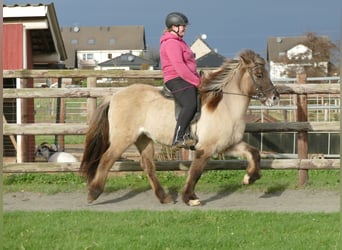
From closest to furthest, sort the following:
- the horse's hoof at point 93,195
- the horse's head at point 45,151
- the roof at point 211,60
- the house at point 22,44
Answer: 1. the horse's hoof at point 93,195
2. the house at point 22,44
3. the horse's head at point 45,151
4. the roof at point 211,60

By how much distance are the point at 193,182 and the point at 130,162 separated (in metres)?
1.73

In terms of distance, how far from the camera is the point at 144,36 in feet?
371

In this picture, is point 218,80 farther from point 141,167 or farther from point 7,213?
point 7,213

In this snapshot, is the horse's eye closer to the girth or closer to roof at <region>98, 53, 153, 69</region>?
the girth

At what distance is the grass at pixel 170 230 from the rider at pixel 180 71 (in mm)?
1419

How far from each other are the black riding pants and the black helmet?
758mm

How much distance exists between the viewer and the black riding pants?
871 cm

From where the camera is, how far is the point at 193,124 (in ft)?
29.0

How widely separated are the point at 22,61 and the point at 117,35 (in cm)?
10191

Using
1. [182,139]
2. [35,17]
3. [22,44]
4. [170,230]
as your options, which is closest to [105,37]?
[22,44]

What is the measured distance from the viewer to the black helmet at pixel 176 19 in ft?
28.4

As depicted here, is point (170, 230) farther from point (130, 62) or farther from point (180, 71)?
point (130, 62)

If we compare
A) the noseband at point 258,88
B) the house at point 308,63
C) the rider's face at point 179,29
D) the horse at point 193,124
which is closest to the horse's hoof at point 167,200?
the horse at point 193,124

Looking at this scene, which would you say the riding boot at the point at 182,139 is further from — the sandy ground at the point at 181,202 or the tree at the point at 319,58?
the tree at the point at 319,58
